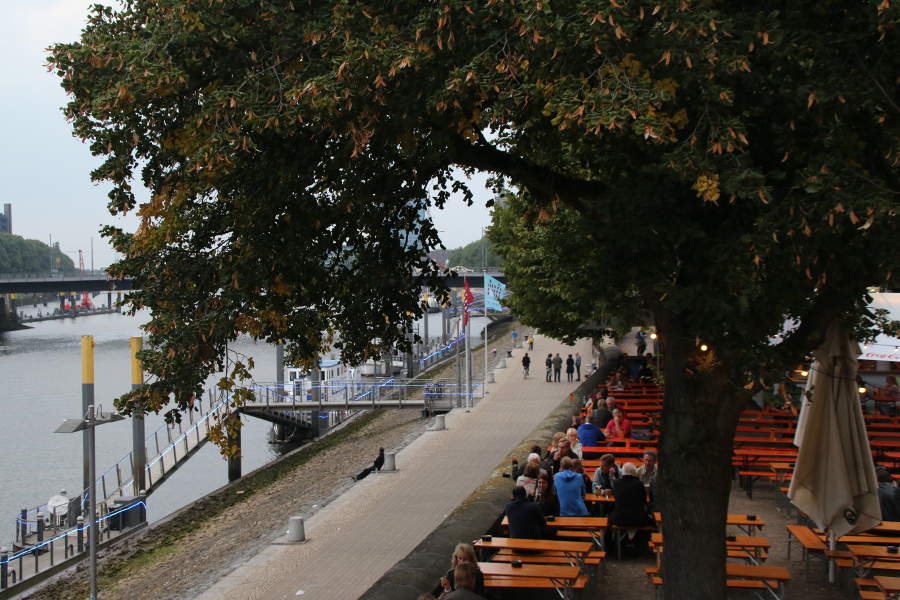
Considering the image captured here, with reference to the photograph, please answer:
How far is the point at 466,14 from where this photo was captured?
727 centimetres

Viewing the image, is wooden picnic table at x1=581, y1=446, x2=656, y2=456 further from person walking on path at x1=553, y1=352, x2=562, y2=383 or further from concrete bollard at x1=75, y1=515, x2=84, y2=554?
person walking on path at x1=553, y1=352, x2=562, y2=383

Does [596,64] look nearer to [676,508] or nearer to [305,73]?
[305,73]

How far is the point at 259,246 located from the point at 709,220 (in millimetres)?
3938

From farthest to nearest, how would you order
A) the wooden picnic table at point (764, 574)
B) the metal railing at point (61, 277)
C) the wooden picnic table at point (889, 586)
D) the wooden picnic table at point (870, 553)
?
the metal railing at point (61, 277), the wooden picnic table at point (870, 553), the wooden picnic table at point (764, 574), the wooden picnic table at point (889, 586)

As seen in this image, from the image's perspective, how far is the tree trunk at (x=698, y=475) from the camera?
7.73m

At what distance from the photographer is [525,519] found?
31.5 ft

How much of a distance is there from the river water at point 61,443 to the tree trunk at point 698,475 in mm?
13720

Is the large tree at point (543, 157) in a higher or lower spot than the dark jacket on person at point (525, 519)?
higher

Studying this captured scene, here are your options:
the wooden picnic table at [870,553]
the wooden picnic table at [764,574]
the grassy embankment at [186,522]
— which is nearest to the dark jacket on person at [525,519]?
the wooden picnic table at [764,574]

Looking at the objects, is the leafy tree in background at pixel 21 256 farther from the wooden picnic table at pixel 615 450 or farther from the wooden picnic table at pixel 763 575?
the wooden picnic table at pixel 763 575

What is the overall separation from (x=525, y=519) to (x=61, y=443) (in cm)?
3734

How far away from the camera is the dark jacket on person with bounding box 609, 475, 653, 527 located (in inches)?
414

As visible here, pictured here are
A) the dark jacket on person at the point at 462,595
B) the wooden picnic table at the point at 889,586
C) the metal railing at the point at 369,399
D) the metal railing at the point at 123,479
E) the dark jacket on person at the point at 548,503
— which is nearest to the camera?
the dark jacket on person at the point at 462,595

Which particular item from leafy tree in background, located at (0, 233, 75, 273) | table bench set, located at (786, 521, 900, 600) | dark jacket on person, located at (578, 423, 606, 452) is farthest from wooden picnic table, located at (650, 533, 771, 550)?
leafy tree in background, located at (0, 233, 75, 273)
